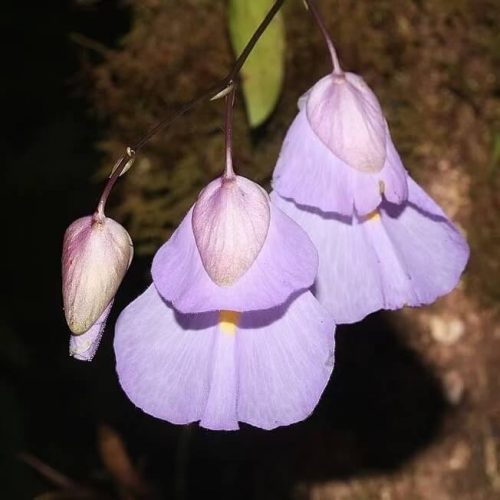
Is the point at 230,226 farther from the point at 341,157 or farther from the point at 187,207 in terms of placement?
the point at 187,207

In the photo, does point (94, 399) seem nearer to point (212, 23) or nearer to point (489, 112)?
point (212, 23)

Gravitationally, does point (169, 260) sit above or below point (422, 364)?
above

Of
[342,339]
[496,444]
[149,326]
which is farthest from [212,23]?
[496,444]

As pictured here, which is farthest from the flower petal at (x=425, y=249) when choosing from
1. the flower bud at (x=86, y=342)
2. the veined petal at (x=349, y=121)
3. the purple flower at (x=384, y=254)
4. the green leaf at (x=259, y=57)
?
the green leaf at (x=259, y=57)

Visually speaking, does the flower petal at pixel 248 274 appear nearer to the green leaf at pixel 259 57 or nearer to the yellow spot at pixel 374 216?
the yellow spot at pixel 374 216

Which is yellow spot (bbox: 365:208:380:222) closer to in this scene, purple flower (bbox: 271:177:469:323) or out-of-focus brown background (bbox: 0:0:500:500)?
purple flower (bbox: 271:177:469:323)

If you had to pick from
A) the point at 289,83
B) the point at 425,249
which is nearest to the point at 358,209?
the point at 425,249

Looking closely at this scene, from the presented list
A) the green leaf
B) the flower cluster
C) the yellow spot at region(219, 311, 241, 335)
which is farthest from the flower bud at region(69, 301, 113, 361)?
the green leaf
